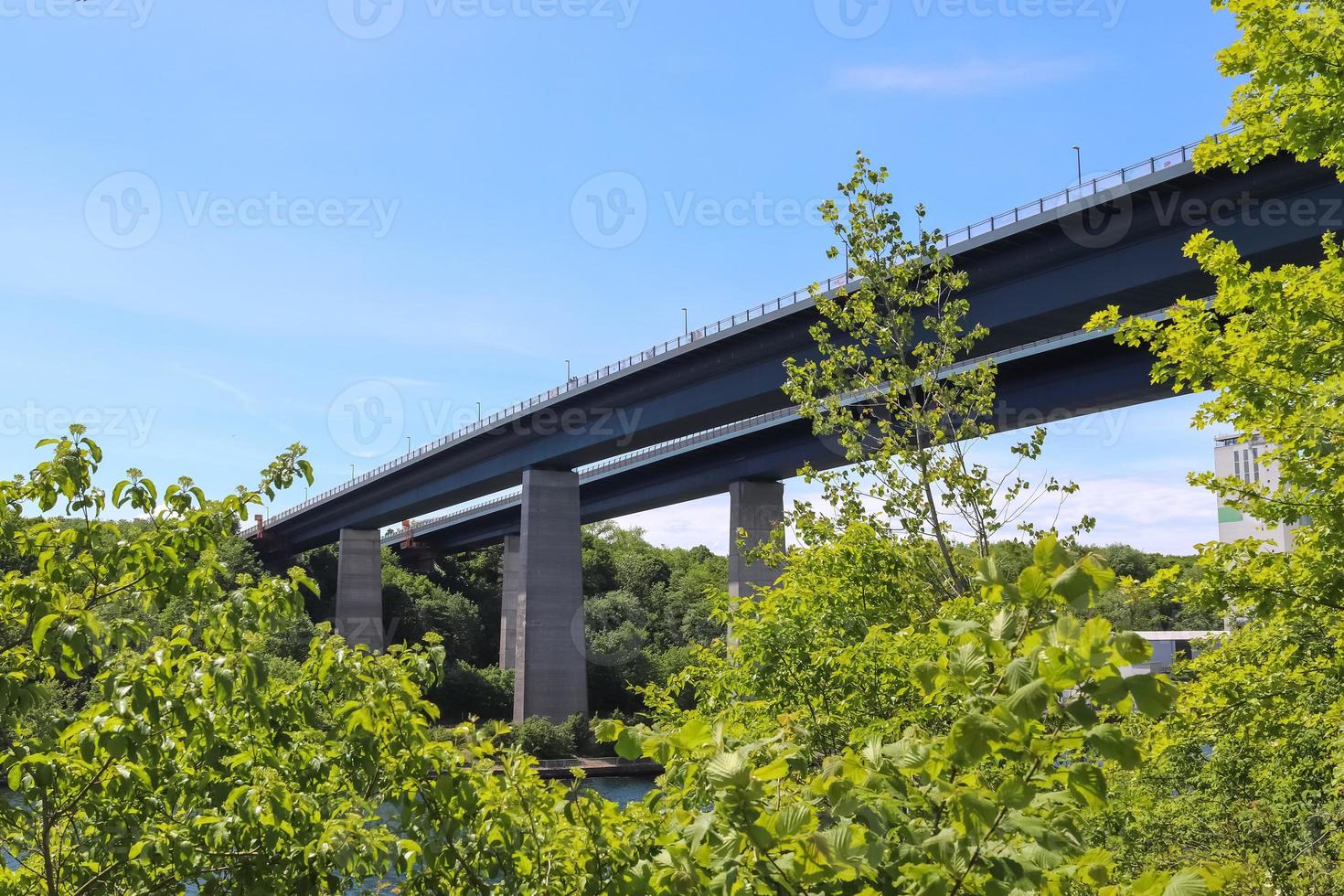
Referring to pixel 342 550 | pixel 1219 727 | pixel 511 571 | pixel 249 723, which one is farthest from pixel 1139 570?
pixel 249 723

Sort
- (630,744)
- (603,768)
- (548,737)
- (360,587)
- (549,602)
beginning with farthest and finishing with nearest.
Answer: (360,587)
(549,602)
(548,737)
(603,768)
(630,744)

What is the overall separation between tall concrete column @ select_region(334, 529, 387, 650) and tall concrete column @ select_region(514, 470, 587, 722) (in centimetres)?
3058

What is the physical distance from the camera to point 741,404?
40.4 meters

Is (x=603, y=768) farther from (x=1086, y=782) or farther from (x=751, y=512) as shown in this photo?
(x=1086, y=782)

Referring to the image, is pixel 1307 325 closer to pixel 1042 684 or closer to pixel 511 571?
pixel 1042 684

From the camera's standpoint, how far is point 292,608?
20.7 ft

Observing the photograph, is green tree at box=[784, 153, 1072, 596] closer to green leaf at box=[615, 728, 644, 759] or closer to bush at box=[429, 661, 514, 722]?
green leaf at box=[615, 728, 644, 759]

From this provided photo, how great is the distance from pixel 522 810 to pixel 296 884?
4.50 feet

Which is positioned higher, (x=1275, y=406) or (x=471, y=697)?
A: (x=1275, y=406)

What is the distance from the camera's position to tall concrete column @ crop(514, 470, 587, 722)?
53906 millimetres

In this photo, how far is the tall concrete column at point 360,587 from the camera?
82.0m

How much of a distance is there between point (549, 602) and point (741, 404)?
19284 millimetres

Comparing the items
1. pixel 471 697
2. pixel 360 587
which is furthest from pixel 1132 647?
pixel 360 587

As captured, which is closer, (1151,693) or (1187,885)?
(1151,693)
